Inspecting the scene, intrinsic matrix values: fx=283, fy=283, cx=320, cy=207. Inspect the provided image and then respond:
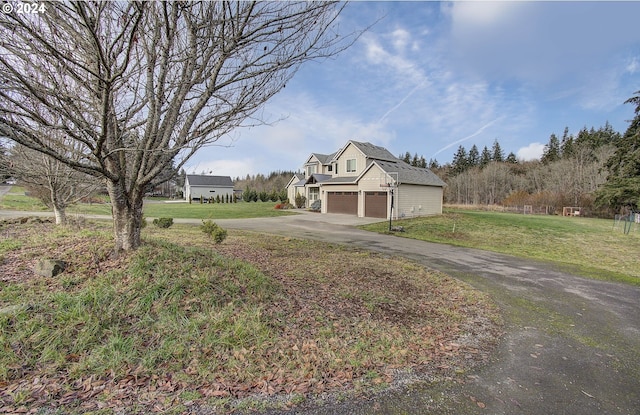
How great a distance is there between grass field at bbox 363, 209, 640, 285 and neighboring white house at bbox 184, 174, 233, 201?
42284mm

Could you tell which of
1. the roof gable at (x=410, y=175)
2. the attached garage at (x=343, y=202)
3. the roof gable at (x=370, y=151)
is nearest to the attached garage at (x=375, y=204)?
the attached garage at (x=343, y=202)

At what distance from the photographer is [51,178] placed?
8289 mm

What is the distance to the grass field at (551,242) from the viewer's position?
366 inches

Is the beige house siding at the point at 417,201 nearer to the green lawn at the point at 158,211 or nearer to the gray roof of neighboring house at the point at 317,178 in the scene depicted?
the green lawn at the point at 158,211

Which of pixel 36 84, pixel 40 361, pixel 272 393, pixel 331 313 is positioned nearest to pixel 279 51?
pixel 36 84

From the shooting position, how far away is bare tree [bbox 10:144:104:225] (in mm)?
6785

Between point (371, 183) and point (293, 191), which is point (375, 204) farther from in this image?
point (293, 191)

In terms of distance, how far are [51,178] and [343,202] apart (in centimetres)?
2031

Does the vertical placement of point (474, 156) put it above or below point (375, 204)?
above

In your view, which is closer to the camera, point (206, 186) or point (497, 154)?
point (206, 186)

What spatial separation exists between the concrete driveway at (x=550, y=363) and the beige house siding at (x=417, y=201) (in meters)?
15.1

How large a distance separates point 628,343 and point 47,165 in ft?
43.6

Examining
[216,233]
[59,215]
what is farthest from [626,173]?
[59,215]

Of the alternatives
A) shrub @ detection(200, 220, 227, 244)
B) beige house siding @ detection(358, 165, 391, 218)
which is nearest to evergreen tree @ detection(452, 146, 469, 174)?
beige house siding @ detection(358, 165, 391, 218)
